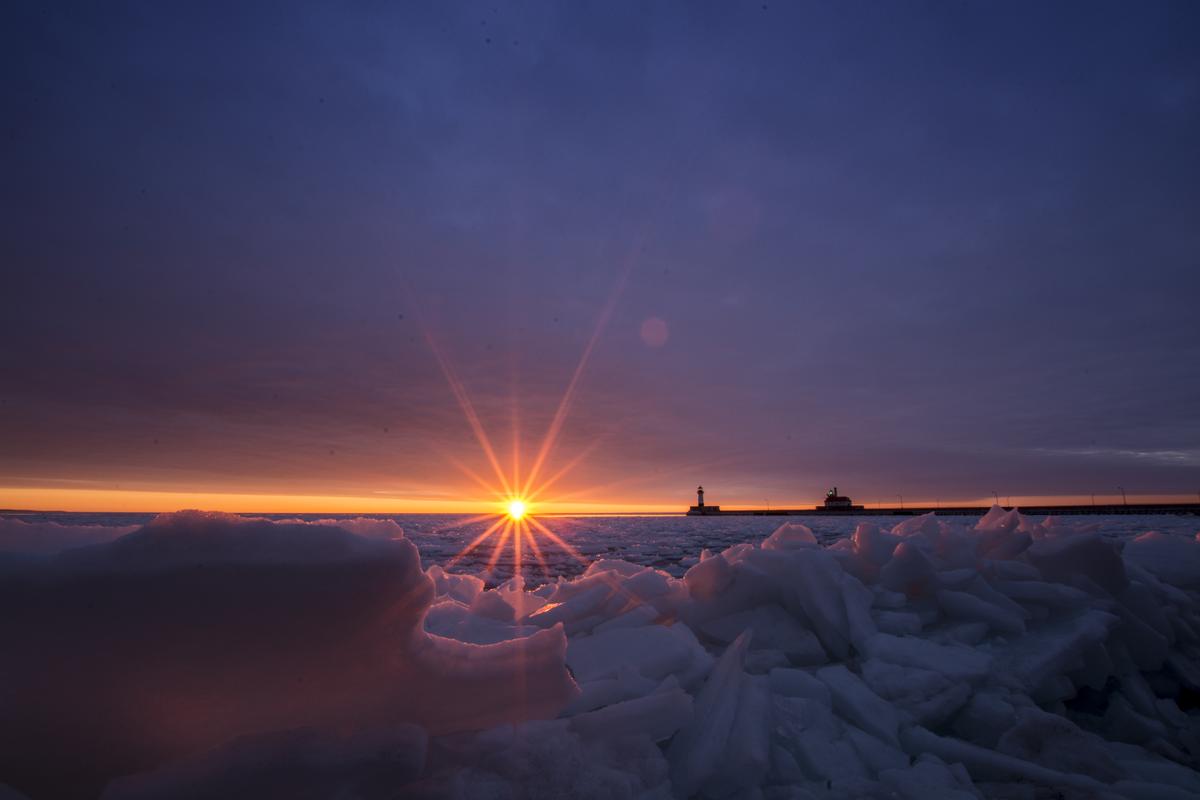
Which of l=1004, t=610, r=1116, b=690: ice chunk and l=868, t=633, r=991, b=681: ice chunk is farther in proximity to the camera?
l=1004, t=610, r=1116, b=690: ice chunk

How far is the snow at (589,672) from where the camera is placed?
152 centimetres

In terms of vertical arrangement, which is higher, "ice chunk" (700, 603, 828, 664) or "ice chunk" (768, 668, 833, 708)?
"ice chunk" (700, 603, 828, 664)

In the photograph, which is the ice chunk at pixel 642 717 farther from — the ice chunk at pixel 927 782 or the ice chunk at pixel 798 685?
the ice chunk at pixel 927 782

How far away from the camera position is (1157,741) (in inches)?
115

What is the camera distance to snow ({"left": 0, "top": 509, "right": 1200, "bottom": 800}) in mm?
1522

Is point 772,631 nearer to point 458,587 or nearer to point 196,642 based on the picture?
point 458,587

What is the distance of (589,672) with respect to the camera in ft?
9.20

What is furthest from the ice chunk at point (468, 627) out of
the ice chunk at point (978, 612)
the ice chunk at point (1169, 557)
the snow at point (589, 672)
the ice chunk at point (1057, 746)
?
the ice chunk at point (1169, 557)

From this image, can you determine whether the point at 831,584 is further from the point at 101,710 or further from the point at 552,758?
the point at 101,710

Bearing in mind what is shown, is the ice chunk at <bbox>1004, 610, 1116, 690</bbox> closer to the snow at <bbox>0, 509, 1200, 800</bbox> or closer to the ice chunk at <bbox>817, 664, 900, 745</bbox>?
the snow at <bbox>0, 509, 1200, 800</bbox>

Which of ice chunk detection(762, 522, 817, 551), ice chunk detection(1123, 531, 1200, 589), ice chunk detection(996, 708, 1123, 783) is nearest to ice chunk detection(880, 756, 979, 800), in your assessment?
ice chunk detection(996, 708, 1123, 783)

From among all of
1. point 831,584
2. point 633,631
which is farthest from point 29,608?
point 831,584

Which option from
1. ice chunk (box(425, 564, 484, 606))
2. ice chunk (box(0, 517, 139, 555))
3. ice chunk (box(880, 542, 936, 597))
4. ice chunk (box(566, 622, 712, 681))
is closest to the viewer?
ice chunk (box(0, 517, 139, 555))

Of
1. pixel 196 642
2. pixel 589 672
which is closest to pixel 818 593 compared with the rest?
pixel 589 672
